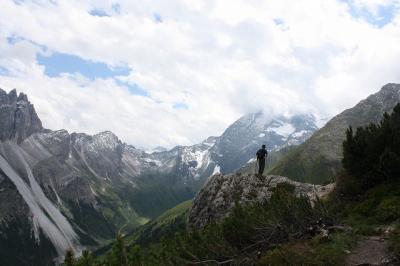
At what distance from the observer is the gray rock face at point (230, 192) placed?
47562 millimetres

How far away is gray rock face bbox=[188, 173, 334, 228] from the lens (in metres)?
47.6

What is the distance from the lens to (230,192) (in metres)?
49.5

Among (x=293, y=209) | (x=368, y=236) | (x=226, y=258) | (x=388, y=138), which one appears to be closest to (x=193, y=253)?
(x=226, y=258)

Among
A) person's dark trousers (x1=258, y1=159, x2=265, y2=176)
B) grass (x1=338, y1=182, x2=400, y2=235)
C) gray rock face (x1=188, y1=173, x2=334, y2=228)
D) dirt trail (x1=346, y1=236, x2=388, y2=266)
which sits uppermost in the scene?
person's dark trousers (x1=258, y1=159, x2=265, y2=176)

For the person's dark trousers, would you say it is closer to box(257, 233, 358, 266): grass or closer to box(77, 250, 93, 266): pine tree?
box(77, 250, 93, 266): pine tree

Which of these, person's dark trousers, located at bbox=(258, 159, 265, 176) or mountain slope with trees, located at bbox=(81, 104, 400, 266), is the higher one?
person's dark trousers, located at bbox=(258, 159, 265, 176)

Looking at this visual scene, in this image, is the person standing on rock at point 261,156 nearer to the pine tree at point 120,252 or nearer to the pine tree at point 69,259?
the pine tree at point 120,252

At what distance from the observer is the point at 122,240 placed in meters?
32.9

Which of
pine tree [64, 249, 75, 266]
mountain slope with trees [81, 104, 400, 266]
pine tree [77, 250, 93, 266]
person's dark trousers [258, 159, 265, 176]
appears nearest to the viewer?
mountain slope with trees [81, 104, 400, 266]

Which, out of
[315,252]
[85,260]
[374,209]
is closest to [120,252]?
[85,260]

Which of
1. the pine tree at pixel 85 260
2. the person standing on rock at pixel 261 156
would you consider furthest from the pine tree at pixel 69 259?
the person standing on rock at pixel 261 156

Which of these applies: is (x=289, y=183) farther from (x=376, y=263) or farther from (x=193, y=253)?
(x=376, y=263)

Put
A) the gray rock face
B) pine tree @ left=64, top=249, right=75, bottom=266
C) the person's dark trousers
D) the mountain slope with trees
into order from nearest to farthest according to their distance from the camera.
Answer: the mountain slope with trees, pine tree @ left=64, top=249, right=75, bottom=266, the gray rock face, the person's dark trousers

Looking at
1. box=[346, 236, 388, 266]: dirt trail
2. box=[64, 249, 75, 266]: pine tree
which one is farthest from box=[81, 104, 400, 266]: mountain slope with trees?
box=[64, 249, 75, 266]: pine tree
